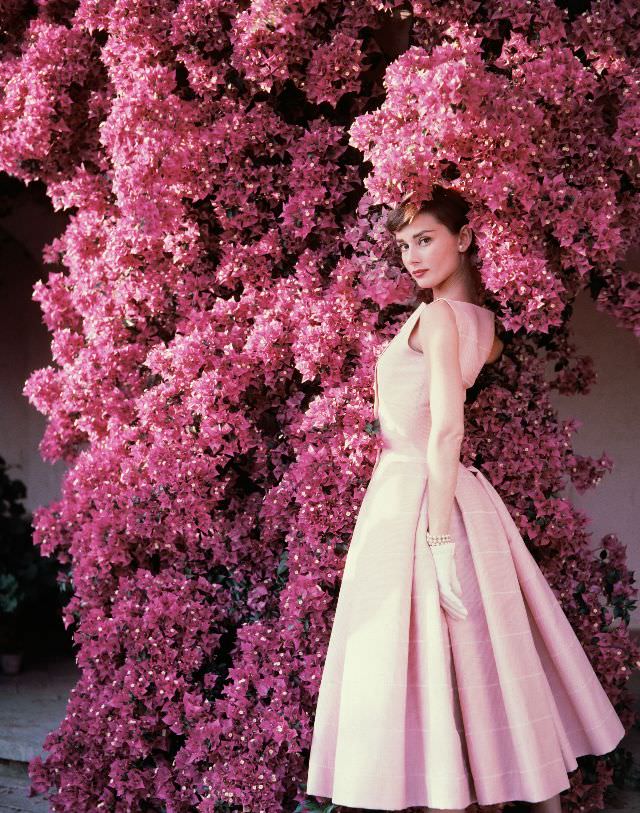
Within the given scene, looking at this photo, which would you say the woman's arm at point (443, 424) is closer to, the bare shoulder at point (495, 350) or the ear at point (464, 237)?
the ear at point (464, 237)

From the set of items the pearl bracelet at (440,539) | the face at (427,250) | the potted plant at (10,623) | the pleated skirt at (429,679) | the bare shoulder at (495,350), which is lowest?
the pleated skirt at (429,679)

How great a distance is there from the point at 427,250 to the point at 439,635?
4.16 feet

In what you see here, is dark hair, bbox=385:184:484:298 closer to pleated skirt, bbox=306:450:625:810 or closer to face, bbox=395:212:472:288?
face, bbox=395:212:472:288

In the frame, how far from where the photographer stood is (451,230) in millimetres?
3375

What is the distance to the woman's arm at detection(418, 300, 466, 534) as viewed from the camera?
118 inches

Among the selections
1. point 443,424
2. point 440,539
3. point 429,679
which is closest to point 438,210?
point 443,424

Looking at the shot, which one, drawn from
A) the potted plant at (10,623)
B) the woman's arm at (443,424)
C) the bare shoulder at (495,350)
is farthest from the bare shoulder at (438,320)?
the potted plant at (10,623)

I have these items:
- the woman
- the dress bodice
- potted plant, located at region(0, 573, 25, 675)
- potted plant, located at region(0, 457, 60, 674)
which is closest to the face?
the woman

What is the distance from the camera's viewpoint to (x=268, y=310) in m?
3.97

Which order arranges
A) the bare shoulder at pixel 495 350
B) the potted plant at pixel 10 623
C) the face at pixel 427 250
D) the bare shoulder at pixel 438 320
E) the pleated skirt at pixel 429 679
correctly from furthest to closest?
the potted plant at pixel 10 623 → the bare shoulder at pixel 495 350 → the face at pixel 427 250 → the bare shoulder at pixel 438 320 → the pleated skirt at pixel 429 679

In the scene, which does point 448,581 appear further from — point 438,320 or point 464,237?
point 464,237

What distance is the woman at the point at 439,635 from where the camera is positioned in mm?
2943

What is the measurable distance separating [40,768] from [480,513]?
2.40 m

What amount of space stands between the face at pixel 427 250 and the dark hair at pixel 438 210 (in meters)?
0.02
